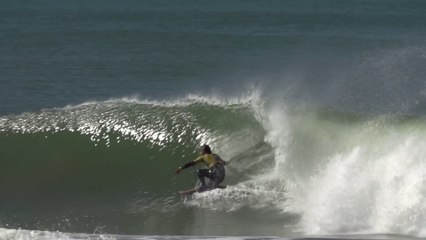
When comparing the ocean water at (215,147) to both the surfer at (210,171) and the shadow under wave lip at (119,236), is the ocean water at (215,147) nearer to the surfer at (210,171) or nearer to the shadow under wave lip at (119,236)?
the shadow under wave lip at (119,236)

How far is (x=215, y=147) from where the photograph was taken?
65.5 feet

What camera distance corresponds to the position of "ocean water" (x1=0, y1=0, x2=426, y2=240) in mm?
16078

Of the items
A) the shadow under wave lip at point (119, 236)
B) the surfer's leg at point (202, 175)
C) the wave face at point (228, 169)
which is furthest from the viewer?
the surfer's leg at point (202, 175)

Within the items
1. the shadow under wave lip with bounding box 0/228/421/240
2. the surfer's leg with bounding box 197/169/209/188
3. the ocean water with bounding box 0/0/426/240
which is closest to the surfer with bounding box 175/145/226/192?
the surfer's leg with bounding box 197/169/209/188

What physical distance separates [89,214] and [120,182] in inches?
73.7

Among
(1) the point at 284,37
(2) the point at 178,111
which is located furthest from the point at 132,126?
(1) the point at 284,37

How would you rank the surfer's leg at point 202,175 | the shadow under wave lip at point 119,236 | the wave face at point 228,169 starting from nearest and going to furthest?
the shadow under wave lip at point 119,236, the wave face at point 228,169, the surfer's leg at point 202,175

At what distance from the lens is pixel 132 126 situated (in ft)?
69.9

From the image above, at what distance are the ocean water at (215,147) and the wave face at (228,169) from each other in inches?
1.4

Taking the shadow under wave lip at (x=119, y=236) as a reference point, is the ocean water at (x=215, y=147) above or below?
above

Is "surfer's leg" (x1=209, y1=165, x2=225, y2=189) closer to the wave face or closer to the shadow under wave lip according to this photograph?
the wave face

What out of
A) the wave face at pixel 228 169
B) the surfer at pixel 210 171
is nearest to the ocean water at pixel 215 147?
the wave face at pixel 228 169

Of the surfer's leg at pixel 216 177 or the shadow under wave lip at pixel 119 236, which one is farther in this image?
the surfer's leg at pixel 216 177

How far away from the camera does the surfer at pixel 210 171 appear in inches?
698
